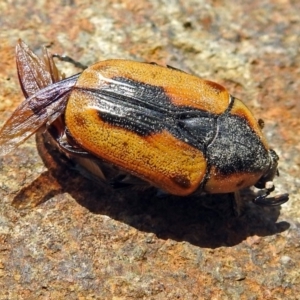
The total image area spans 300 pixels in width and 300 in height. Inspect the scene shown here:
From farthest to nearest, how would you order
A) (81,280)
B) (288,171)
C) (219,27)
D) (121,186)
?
(219,27) → (288,171) → (121,186) → (81,280)

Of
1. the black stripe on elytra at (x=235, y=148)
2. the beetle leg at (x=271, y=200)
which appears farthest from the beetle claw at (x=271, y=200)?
the black stripe on elytra at (x=235, y=148)

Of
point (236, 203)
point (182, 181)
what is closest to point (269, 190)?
point (236, 203)

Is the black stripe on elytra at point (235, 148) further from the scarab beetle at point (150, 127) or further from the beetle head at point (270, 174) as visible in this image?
the beetle head at point (270, 174)

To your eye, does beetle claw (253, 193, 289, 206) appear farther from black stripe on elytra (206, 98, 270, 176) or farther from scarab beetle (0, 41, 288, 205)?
black stripe on elytra (206, 98, 270, 176)

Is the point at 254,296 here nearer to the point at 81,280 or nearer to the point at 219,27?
the point at 81,280

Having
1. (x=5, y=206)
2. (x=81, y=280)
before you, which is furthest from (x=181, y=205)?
(x=5, y=206)

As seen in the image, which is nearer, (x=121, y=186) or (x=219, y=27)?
(x=121, y=186)

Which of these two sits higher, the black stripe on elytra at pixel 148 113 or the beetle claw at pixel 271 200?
the black stripe on elytra at pixel 148 113

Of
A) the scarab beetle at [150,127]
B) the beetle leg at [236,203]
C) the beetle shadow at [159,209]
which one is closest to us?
the scarab beetle at [150,127]
